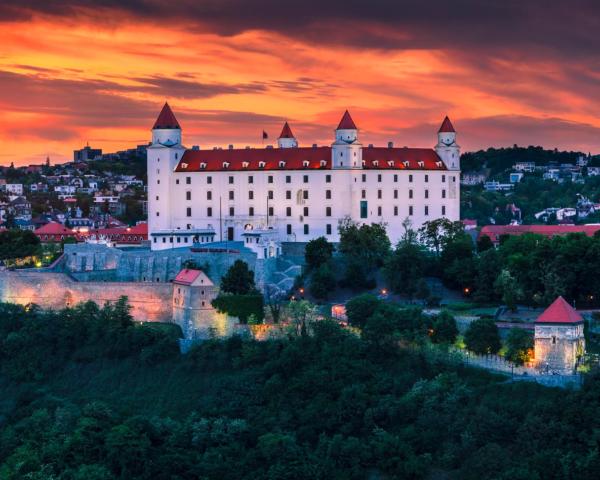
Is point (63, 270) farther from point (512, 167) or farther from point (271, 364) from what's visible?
point (512, 167)

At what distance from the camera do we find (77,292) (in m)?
58.5

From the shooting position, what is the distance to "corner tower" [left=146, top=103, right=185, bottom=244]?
68.4 meters

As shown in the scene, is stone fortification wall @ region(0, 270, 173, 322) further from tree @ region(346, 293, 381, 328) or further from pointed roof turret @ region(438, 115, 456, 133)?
pointed roof turret @ region(438, 115, 456, 133)

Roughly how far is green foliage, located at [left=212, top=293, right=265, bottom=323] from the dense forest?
148 cm

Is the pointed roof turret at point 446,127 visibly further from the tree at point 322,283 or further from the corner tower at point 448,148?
the tree at point 322,283

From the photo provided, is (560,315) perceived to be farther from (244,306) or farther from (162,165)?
(162,165)

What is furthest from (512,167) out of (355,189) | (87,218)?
(355,189)

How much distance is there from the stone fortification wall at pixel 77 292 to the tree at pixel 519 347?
16841 millimetres

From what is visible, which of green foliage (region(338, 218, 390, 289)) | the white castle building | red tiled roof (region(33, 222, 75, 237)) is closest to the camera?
green foliage (region(338, 218, 390, 289))

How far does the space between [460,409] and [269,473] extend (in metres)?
7.03

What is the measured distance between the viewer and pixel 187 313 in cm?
5484

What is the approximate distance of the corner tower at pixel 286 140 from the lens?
235ft

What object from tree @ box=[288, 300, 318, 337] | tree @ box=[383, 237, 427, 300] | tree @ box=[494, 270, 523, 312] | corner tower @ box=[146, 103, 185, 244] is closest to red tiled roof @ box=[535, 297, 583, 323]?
tree @ box=[494, 270, 523, 312]

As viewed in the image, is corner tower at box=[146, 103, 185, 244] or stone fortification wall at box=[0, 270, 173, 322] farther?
corner tower at box=[146, 103, 185, 244]
